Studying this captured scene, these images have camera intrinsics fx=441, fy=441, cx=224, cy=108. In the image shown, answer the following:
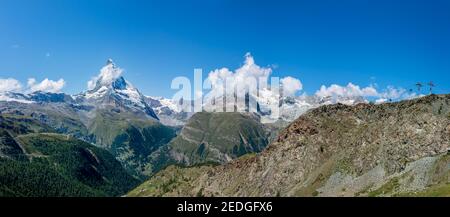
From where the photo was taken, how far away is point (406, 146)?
19700 cm
